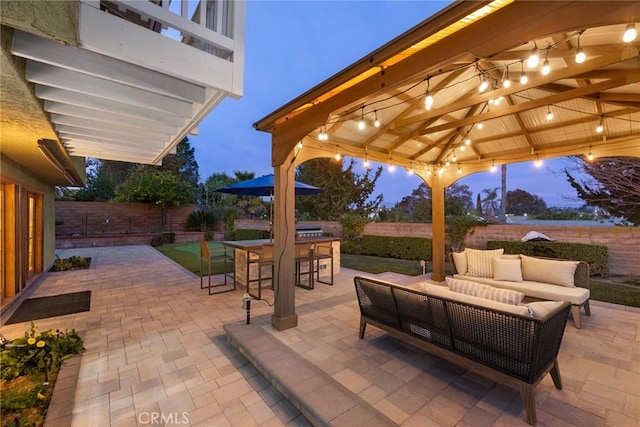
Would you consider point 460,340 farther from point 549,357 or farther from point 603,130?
point 603,130

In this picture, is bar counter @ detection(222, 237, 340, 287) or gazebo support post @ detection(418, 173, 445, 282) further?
gazebo support post @ detection(418, 173, 445, 282)

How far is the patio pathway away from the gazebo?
2.94 feet

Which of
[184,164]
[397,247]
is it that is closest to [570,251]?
[397,247]

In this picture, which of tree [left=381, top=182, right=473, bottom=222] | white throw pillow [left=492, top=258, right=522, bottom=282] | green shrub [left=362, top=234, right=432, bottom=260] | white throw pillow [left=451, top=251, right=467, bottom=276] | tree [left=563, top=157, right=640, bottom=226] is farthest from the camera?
tree [left=381, top=182, right=473, bottom=222]

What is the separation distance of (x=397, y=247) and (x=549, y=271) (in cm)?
550

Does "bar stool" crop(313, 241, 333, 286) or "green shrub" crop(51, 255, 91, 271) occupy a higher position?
"bar stool" crop(313, 241, 333, 286)

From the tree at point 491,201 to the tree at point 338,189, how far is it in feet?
20.9

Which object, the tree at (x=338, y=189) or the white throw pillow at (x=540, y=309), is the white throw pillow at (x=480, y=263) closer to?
the white throw pillow at (x=540, y=309)

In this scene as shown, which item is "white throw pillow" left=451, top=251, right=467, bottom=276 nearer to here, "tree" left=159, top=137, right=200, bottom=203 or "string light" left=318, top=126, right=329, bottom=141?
"string light" left=318, top=126, right=329, bottom=141

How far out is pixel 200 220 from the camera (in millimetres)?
15516

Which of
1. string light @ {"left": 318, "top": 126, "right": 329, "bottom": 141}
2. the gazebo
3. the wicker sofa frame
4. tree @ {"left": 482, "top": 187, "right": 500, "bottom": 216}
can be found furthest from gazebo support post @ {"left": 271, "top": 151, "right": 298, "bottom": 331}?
tree @ {"left": 482, "top": 187, "right": 500, "bottom": 216}

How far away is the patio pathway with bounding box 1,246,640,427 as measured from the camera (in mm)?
2176

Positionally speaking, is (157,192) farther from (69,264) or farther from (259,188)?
(259,188)

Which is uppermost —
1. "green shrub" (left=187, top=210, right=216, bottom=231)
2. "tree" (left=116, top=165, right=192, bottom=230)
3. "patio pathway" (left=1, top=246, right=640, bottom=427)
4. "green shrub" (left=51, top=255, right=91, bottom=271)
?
"tree" (left=116, top=165, right=192, bottom=230)
